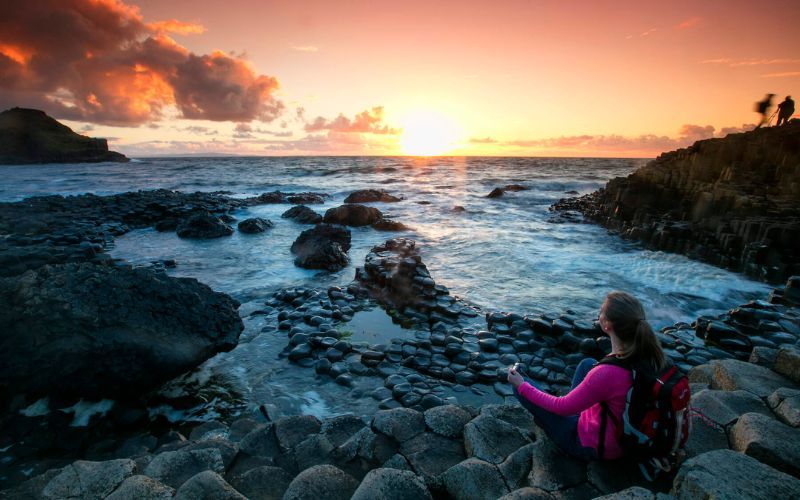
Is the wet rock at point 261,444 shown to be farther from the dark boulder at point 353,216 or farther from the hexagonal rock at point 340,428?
the dark boulder at point 353,216

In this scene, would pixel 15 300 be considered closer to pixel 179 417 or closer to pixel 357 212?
pixel 179 417

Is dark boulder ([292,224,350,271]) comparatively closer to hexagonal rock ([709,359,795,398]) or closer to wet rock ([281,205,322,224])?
wet rock ([281,205,322,224])

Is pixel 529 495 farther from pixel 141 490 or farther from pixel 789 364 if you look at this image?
pixel 789 364

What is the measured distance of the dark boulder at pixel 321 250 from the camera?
11.8 meters

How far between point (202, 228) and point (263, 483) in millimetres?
15138

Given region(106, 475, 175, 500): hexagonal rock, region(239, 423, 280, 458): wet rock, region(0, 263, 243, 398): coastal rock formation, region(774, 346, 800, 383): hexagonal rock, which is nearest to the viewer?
region(106, 475, 175, 500): hexagonal rock

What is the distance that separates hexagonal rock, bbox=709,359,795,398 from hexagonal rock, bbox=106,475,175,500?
6.20 meters

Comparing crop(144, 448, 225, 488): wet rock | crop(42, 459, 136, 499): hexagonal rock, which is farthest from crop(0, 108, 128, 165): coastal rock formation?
crop(144, 448, 225, 488): wet rock

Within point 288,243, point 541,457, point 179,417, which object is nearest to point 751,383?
point 541,457

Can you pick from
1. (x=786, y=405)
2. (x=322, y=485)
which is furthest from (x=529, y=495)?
(x=786, y=405)

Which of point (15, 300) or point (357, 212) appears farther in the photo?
point (357, 212)

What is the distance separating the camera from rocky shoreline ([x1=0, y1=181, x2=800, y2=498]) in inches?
124

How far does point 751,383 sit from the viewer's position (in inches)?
183

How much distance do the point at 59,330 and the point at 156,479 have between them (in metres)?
3.30
